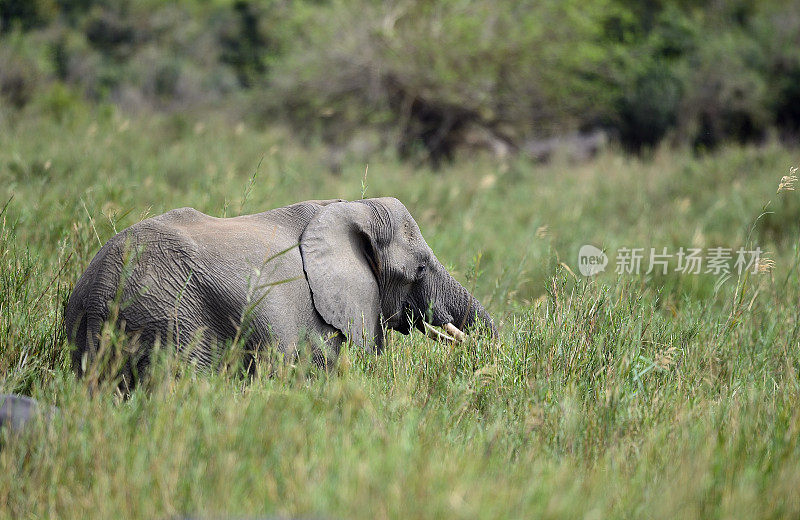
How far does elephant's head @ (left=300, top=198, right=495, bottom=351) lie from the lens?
3.35 m

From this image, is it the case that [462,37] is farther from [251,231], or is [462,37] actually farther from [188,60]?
[251,231]

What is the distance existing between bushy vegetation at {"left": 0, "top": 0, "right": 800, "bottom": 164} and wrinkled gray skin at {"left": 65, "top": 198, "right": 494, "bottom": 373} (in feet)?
28.8

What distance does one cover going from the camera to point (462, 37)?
14.2 metres

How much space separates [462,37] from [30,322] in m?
11.9

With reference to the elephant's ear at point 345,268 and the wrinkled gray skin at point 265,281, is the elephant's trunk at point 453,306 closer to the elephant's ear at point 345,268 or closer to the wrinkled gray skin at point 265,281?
the wrinkled gray skin at point 265,281

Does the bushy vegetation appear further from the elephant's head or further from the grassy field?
the elephant's head

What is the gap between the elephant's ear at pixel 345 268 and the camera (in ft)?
10.9

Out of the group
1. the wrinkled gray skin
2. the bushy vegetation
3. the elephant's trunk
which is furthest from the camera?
the bushy vegetation

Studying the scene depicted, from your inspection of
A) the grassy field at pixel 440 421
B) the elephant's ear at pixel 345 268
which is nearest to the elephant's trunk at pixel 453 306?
the grassy field at pixel 440 421

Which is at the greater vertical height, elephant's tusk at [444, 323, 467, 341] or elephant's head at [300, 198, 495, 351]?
elephant's head at [300, 198, 495, 351]

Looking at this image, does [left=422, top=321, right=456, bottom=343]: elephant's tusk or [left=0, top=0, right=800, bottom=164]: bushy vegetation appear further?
[left=0, top=0, right=800, bottom=164]: bushy vegetation

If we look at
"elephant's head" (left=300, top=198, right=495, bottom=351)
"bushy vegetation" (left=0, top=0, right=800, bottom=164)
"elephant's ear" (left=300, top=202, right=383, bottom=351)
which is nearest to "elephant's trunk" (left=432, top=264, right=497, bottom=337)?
"elephant's head" (left=300, top=198, right=495, bottom=351)

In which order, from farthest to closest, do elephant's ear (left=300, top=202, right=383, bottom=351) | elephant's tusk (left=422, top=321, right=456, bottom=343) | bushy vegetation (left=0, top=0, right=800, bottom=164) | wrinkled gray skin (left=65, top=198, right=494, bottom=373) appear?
bushy vegetation (left=0, top=0, right=800, bottom=164) → elephant's tusk (left=422, top=321, right=456, bottom=343) → elephant's ear (left=300, top=202, right=383, bottom=351) → wrinkled gray skin (left=65, top=198, right=494, bottom=373)

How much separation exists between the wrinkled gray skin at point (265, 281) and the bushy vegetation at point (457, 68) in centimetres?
879
